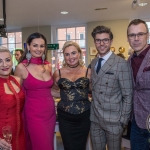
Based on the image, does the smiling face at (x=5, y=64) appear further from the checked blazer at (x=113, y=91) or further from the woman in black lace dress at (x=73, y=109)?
the checked blazer at (x=113, y=91)

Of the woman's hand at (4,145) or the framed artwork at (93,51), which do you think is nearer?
the woman's hand at (4,145)

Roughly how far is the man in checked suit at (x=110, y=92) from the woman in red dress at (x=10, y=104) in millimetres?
685

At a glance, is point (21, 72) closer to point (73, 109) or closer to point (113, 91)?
point (73, 109)

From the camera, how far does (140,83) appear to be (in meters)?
1.67

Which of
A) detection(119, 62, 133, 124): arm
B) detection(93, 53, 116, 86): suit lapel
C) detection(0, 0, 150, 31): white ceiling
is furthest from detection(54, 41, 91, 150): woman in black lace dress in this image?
detection(0, 0, 150, 31): white ceiling

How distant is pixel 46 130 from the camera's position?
2.04 meters

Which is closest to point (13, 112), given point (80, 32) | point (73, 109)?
point (73, 109)

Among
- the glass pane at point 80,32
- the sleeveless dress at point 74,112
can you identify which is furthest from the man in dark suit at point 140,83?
the glass pane at point 80,32

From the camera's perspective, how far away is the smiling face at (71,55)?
2.10 metres

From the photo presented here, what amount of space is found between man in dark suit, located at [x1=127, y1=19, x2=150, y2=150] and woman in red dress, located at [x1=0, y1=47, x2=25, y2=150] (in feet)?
3.26

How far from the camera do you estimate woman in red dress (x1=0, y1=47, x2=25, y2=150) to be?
173 cm

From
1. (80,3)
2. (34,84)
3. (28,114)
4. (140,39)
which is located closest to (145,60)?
(140,39)

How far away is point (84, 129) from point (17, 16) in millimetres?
4113

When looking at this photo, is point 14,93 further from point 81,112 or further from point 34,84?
point 81,112
